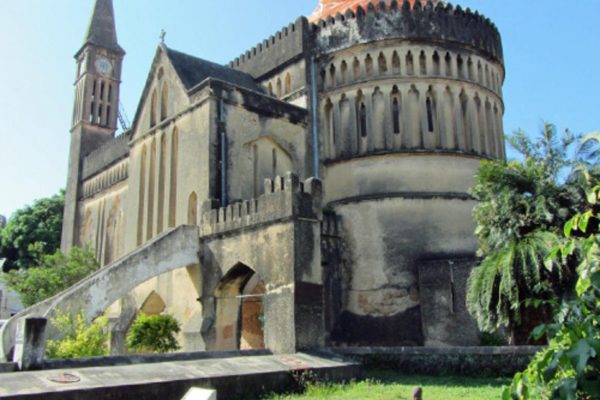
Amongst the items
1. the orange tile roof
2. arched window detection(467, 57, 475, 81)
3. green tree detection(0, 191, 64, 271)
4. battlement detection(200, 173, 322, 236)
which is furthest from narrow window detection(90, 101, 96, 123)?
arched window detection(467, 57, 475, 81)

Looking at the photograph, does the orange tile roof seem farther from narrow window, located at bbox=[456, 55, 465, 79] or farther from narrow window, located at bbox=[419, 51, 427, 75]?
narrow window, located at bbox=[419, 51, 427, 75]

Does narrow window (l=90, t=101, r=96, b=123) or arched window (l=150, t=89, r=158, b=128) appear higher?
narrow window (l=90, t=101, r=96, b=123)

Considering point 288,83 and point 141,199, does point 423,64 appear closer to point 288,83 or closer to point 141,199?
point 288,83

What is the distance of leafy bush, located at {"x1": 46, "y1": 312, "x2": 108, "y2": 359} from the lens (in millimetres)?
12328

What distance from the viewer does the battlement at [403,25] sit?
802 inches

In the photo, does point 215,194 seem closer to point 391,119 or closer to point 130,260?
point 130,260

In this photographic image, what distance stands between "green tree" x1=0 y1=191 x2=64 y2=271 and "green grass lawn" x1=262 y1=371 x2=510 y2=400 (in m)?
33.4

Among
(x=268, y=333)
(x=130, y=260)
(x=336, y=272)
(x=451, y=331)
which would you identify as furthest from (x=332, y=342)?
(x=130, y=260)

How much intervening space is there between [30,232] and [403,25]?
30764 millimetres

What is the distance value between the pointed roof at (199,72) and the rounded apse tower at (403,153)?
3.33 m

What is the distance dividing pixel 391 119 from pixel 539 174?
23.4 ft

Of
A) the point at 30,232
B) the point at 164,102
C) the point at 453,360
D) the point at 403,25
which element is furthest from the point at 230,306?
the point at 30,232

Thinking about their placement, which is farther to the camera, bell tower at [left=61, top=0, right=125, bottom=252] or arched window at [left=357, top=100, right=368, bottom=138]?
bell tower at [left=61, top=0, right=125, bottom=252]

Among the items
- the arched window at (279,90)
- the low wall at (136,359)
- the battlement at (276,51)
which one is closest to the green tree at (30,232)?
the battlement at (276,51)
